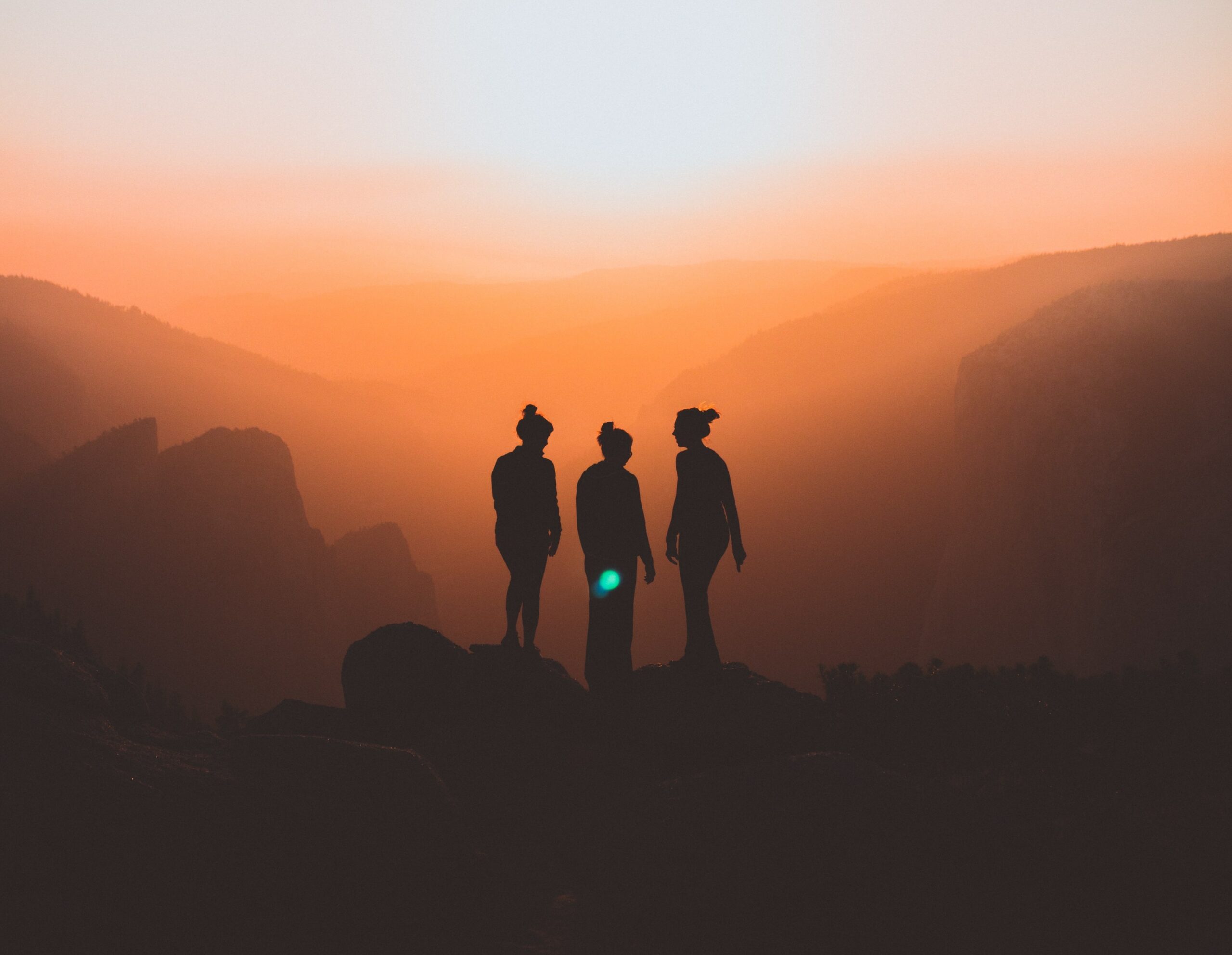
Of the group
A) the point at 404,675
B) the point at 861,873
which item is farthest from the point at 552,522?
the point at 861,873

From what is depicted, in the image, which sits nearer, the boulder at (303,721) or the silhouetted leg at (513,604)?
the boulder at (303,721)

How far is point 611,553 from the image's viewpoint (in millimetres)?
10523

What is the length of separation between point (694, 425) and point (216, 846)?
643 centimetres

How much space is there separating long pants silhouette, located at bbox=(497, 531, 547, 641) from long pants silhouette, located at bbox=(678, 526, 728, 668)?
1.66 meters

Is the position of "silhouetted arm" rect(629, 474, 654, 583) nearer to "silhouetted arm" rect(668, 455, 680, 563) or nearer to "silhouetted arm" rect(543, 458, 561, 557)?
"silhouetted arm" rect(668, 455, 680, 563)

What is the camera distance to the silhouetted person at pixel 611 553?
10.4 meters

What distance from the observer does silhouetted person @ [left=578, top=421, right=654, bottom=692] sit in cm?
1036

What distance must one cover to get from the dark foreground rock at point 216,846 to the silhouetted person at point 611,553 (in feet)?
13.2

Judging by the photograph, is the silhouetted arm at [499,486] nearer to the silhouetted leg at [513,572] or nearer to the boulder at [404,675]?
the silhouetted leg at [513,572]

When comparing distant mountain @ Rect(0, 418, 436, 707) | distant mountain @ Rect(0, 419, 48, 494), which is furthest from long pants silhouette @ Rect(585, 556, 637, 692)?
distant mountain @ Rect(0, 419, 48, 494)

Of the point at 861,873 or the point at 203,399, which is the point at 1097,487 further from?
the point at 203,399

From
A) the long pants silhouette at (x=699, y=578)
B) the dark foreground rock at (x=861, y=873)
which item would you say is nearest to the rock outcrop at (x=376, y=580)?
the long pants silhouette at (x=699, y=578)

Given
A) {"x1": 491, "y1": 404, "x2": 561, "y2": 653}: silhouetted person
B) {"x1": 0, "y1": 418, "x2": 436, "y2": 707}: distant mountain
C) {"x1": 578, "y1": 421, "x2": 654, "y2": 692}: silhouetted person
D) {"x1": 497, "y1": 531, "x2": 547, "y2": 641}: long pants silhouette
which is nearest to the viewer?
{"x1": 578, "y1": 421, "x2": 654, "y2": 692}: silhouetted person

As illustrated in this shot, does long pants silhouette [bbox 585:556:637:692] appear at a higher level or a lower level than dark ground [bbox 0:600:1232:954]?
higher
